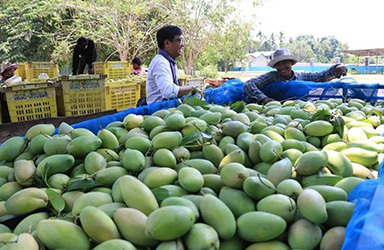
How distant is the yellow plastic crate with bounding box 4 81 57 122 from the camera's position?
10.8 ft

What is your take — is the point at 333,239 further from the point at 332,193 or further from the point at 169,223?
the point at 169,223

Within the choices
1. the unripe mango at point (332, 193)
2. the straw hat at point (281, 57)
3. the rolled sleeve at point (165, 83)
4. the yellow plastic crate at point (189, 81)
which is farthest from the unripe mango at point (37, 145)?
the yellow plastic crate at point (189, 81)

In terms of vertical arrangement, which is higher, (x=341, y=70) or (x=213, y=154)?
(x=341, y=70)

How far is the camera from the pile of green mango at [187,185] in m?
0.85

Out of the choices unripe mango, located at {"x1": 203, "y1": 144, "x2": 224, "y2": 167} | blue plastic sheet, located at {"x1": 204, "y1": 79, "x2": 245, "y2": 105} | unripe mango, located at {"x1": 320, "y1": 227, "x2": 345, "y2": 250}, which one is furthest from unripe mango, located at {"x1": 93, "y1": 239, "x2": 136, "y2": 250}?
blue plastic sheet, located at {"x1": 204, "y1": 79, "x2": 245, "y2": 105}

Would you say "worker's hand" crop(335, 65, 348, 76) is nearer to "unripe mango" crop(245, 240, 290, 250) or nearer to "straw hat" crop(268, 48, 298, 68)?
"straw hat" crop(268, 48, 298, 68)

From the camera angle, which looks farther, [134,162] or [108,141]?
[108,141]

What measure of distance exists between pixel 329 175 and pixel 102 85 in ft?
10.4

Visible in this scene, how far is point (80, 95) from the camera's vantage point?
12.2 ft

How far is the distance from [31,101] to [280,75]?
2.55 m

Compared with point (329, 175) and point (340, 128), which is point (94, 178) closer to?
point (329, 175)

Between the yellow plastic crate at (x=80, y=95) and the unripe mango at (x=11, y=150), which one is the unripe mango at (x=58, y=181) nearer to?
the unripe mango at (x=11, y=150)

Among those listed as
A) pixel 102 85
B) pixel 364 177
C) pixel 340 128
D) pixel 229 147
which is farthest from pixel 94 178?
pixel 102 85

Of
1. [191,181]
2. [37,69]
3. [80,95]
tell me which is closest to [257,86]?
[80,95]
